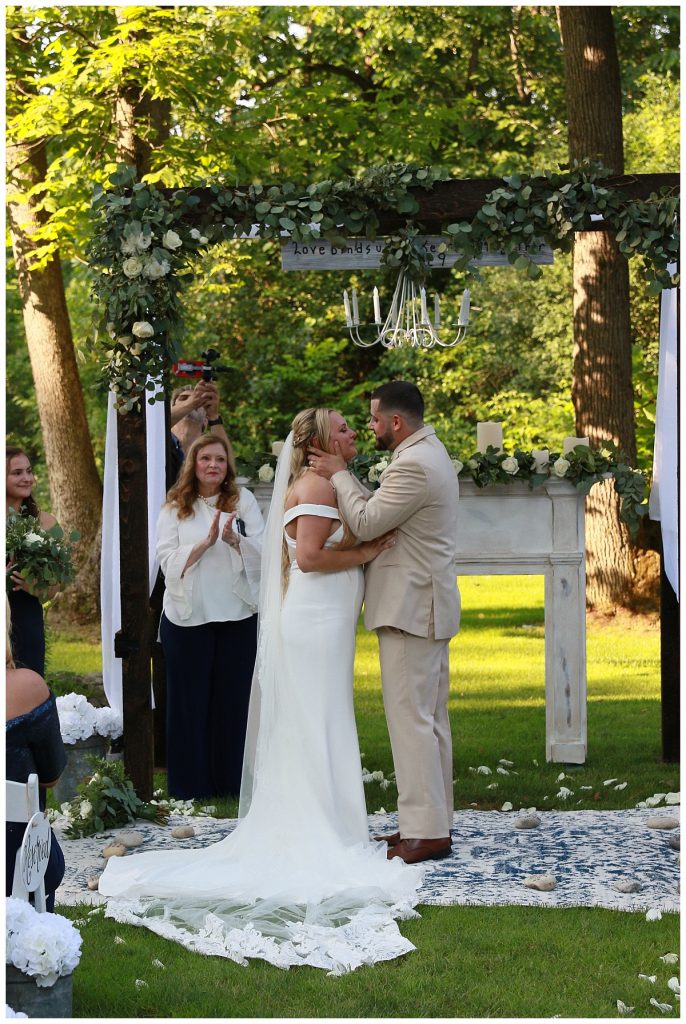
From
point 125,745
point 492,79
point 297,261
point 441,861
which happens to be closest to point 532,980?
point 441,861

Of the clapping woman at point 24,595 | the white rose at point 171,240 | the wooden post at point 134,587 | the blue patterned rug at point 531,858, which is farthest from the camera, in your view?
the wooden post at point 134,587

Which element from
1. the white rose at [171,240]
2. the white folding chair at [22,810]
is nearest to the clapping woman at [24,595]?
the white rose at [171,240]

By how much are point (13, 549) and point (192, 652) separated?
1332 millimetres

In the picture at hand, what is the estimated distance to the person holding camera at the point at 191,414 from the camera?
768 centimetres

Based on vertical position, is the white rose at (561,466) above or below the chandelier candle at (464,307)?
below

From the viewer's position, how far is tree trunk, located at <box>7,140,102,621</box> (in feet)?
42.8

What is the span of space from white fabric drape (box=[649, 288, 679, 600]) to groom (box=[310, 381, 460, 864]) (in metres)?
1.49

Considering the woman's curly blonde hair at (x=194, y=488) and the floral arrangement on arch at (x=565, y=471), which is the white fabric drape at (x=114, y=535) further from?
the floral arrangement on arch at (x=565, y=471)

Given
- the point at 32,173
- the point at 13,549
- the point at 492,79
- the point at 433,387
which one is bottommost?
the point at 13,549

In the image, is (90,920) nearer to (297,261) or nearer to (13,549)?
(13,549)

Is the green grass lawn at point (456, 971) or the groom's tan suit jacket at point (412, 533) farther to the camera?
the groom's tan suit jacket at point (412, 533)

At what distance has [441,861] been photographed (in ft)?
19.0

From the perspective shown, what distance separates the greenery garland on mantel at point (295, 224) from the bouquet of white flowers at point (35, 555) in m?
0.80

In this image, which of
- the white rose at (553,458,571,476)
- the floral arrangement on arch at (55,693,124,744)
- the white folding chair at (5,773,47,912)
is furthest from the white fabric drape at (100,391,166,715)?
the white folding chair at (5,773,47,912)
